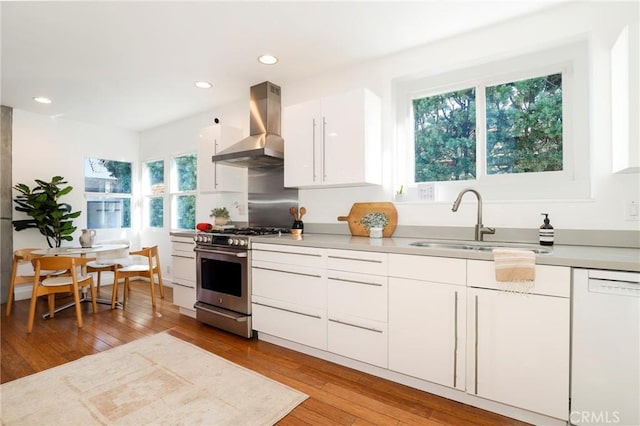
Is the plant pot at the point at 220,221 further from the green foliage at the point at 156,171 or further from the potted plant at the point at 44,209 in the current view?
the potted plant at the point at 44,209

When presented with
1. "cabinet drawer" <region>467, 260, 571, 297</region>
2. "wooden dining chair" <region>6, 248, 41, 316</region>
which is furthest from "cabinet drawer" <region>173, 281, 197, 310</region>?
"cabinet drawer" <region>467, 260, 571, 297</region>

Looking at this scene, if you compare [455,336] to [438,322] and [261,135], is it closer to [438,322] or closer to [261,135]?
[438,322]

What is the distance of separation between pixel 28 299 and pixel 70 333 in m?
2.09

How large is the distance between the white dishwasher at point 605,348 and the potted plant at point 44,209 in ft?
17.7

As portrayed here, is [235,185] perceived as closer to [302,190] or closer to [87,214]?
[302,190]

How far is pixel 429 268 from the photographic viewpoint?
1899 millimetres

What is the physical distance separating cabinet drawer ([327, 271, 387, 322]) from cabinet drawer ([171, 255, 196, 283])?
1.78m

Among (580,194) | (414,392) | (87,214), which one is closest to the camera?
(414,392)

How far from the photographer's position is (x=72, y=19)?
2.29m

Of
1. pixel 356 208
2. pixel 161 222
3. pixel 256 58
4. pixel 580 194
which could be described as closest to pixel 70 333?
pixel 161 222

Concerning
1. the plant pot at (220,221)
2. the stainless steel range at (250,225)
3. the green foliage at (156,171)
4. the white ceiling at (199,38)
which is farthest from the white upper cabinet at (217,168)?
the green foliage at (156,171)

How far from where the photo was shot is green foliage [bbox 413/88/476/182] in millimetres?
2650

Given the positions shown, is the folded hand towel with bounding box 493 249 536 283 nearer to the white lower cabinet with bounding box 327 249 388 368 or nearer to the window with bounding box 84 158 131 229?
the white lower cabinet with bounding box 327 249 388 368

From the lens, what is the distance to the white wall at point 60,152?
4289mm
